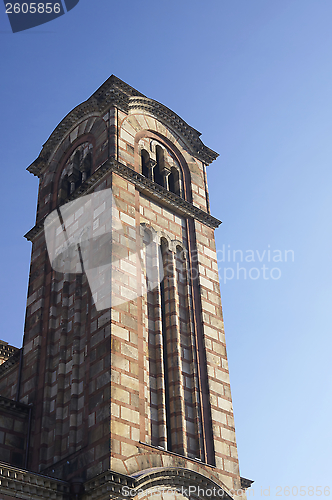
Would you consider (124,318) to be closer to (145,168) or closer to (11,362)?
(11,362)

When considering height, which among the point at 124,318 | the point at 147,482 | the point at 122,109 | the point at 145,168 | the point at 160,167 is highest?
the point at 122,109

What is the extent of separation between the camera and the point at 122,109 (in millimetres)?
23047

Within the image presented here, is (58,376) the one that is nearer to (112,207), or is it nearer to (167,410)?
(167,410)

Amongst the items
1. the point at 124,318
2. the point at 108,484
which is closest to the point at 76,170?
the point at 124,318

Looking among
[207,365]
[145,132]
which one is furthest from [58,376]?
[145,132]

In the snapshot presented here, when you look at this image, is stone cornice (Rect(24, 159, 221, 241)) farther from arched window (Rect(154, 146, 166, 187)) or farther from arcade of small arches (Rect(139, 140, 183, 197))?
arched window (Rect(154, 146, 166, 187))

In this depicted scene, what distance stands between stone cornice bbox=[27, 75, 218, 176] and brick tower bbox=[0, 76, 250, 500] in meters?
0.05

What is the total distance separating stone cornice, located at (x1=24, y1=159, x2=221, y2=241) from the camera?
20.8 m

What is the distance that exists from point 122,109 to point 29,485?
13.9m

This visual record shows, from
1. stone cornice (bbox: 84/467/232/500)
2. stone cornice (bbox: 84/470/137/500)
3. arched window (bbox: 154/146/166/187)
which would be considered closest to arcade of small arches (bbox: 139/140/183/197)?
arched window (bbox: 154/146/166/187)

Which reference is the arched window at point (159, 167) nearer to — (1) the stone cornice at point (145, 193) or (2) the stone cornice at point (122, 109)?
(1) the stone cornice at point (145, 193)

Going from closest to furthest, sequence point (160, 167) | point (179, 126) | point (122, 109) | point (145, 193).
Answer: point (145, 193)
point (122, 109)
point (160, 167)
point (179, 126)

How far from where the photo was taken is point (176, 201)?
886 inches

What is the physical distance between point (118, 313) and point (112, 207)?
383 cm
